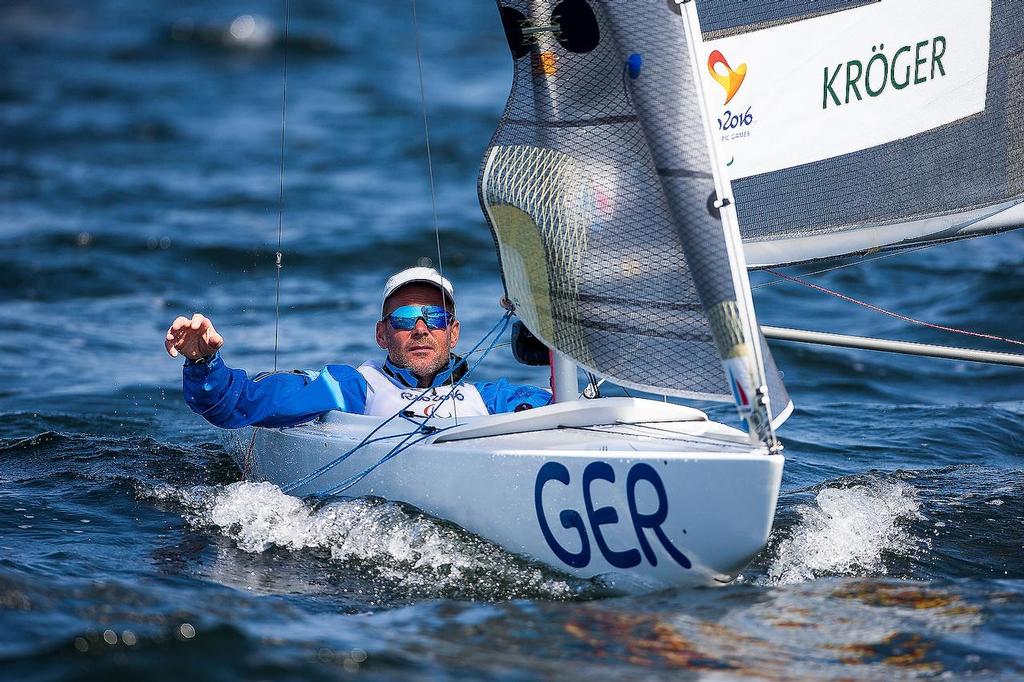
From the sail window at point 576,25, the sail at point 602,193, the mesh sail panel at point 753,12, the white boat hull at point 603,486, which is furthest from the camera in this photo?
the mesh sail panel at point 753,12

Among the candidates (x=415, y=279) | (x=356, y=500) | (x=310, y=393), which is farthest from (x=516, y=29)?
(x=356, y=500)

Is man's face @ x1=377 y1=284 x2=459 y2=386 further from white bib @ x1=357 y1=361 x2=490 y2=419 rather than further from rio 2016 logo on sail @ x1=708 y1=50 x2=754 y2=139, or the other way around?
rio 2016 logo on sail @ x1=708 y1=50 x2=754 y2=139

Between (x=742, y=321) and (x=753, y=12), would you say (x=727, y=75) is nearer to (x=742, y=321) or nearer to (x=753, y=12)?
(x=753, y=12)

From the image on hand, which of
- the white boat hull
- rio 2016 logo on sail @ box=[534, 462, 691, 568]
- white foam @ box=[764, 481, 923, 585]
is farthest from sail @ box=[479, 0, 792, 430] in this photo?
white foam @ box=[764, 481, 923, 585]

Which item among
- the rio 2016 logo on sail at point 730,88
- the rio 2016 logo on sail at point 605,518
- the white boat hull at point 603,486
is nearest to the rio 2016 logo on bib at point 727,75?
the rio 2016 logo on sail at point 730,88

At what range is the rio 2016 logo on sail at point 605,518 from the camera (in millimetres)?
3135

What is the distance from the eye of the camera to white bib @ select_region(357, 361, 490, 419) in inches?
156

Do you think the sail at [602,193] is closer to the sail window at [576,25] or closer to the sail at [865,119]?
the sail window at [576,25]

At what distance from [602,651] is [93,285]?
6.96 m

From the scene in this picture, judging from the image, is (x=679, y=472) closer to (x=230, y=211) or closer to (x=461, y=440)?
(x=461, y=440)

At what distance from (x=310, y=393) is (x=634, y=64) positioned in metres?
1.53

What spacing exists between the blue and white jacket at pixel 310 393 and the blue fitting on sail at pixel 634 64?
1.09 metres

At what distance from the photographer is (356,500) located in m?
3.81

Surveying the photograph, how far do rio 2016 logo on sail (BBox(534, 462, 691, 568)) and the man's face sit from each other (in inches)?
37.4
